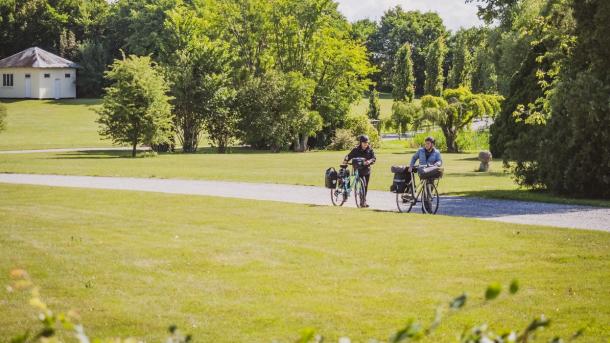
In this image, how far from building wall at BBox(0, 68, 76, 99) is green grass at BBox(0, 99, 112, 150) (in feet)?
6.60

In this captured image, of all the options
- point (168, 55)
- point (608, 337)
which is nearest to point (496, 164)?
point (168, 55)


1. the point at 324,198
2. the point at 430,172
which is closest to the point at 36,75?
the point at 324,198

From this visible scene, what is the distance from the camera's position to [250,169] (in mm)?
34594

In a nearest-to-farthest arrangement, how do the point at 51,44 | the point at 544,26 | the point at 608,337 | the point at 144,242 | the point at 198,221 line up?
1. the point at 608,337
2. the point at 144,242
3. the point at 198,221
4. the point at 544,26
5. the point at 51,44

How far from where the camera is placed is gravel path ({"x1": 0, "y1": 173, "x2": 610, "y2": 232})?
61.2ft

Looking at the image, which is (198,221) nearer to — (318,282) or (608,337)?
(318,282)

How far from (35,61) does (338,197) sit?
67645mm

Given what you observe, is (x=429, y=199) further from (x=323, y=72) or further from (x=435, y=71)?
(x=435, y=71)

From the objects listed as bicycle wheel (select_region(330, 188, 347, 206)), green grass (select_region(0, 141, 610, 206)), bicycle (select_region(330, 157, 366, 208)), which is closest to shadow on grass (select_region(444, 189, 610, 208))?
green grass (select_region(0, 141, 610, 206))

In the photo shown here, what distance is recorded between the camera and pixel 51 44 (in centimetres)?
9731

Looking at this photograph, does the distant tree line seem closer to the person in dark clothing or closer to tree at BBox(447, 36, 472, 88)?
tree at BBox(447, 36, 472, 88)

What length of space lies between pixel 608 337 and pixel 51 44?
94905mm

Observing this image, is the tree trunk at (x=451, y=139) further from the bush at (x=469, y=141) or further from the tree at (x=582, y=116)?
the tree at (x=582, y=116)

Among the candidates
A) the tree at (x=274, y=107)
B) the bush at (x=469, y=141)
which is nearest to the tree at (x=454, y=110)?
the bush at (x=469, y=141)
